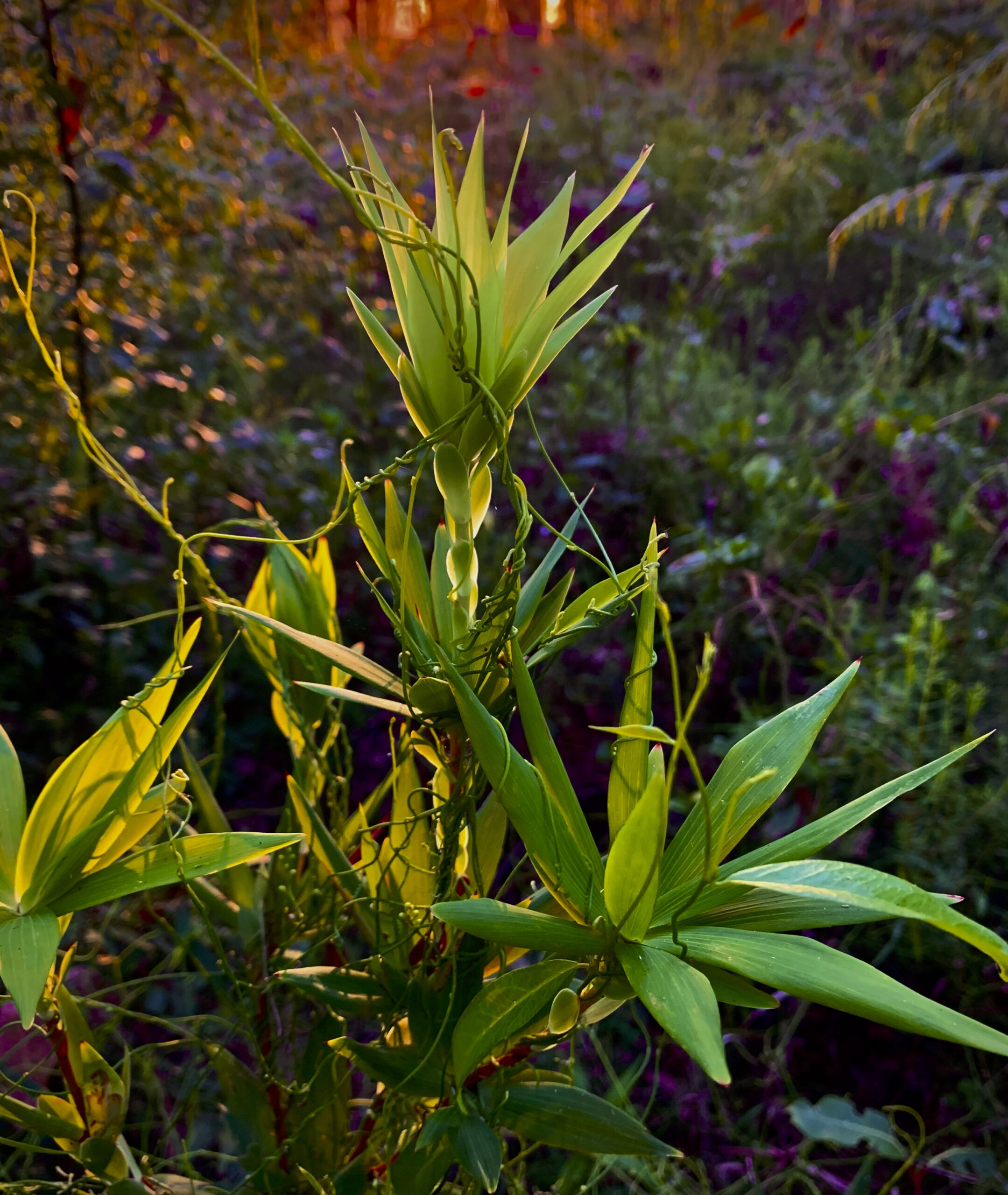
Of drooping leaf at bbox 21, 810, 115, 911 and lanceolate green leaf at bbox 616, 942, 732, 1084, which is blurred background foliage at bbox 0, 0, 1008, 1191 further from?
lanceolate green leaf at bbox 616, 942, 732, 1084

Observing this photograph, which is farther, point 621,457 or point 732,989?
point 621,457

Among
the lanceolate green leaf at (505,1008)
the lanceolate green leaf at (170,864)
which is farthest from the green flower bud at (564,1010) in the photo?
the lanceolate green leaf at (170,864)

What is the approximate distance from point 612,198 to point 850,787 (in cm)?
109

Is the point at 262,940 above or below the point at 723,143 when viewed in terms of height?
below

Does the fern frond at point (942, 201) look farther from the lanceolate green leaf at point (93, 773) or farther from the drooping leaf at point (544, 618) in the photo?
the lanceolate green leaf at point (93, 773)

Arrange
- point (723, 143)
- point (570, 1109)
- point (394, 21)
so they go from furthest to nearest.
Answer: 1. point (394, 21)
2. point (723, 143)
3. point (570, 1109)

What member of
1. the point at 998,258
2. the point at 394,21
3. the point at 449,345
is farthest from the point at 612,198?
the point at 394,21

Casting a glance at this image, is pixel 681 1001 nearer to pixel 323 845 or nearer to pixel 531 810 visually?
pixel 531 810

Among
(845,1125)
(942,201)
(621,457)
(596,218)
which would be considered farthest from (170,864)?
(942,201)

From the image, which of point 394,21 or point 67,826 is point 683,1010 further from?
point 394,21

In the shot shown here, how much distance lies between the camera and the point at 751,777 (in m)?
0.31

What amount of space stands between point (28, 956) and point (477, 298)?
0.26m

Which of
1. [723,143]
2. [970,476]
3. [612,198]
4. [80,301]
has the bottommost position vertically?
[970,476]

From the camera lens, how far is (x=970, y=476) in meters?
1.55
